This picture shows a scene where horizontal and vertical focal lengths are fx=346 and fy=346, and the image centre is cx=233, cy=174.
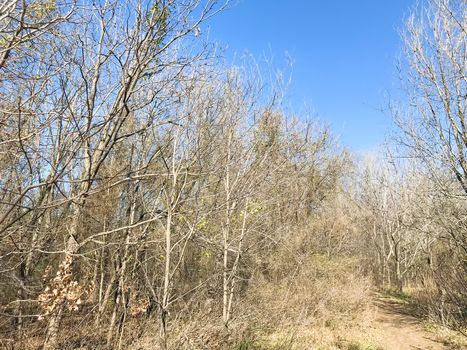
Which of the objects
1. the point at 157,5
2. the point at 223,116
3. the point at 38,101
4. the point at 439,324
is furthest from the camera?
the point at 439,324

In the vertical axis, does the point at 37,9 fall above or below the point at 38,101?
below

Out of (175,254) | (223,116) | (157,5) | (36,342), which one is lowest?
(36,342)

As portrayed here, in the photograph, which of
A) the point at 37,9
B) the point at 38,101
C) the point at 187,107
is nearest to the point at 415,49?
the point at 187,107

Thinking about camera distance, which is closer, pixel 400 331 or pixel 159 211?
pixel 159 211

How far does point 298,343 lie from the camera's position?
8070 millimetres

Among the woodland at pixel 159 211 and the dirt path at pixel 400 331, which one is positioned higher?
the woodland at pixel 159 211

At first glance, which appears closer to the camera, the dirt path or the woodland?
the woodland

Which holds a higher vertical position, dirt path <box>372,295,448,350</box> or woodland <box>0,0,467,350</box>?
woodland <box>0,0,467,350</box>

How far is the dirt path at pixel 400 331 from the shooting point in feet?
30.0

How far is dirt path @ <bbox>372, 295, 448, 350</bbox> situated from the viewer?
30.0 feet

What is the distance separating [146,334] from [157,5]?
540 centimetres

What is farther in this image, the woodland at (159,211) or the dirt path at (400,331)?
the dirt path at (400,331)

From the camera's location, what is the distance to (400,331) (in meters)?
10.8

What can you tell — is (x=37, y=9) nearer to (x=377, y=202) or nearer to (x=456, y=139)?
(x=456, y=139)
